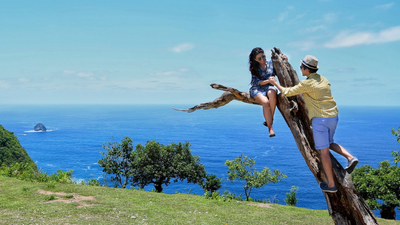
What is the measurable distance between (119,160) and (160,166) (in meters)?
3.27

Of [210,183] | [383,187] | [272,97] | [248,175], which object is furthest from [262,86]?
[210,183]

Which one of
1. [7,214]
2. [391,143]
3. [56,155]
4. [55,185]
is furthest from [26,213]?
[391,143]

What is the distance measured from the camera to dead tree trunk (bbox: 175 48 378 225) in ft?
15.3

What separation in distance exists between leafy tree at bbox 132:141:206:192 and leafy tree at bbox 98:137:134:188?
0.55 metres

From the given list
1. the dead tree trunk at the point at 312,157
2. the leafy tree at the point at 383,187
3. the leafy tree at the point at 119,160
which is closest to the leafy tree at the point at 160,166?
the leafy tree at the point at 119,160

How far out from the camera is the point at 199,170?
22484 millimetres

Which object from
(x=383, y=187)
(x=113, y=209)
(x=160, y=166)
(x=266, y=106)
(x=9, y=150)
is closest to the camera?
(x=266, y=106)

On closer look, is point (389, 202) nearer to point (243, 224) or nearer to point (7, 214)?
point (243, 224)

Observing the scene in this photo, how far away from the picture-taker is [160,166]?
21828 millimetres

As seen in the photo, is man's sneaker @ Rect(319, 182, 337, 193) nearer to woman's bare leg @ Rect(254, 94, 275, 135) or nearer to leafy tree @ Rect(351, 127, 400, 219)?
woman's bare leg @ Rect(254, 94, 275, 135)

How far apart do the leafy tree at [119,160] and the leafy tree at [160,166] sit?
1.80 ft

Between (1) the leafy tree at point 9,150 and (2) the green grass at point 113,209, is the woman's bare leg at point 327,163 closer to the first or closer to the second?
(2) the green grass at point 113,209

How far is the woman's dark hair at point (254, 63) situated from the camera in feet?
16.4

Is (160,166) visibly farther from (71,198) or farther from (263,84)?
(263,84)
